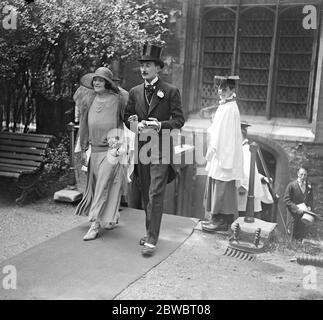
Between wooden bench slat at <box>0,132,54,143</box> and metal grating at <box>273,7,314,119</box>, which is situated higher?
metal grating at <box>273,7,314,119</box>

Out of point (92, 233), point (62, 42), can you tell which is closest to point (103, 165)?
point (92, 233)

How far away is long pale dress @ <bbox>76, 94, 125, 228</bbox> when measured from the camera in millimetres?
5395

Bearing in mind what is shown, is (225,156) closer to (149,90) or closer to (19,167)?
(149,90)

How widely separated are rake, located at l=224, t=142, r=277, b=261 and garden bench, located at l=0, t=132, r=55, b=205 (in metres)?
3.16

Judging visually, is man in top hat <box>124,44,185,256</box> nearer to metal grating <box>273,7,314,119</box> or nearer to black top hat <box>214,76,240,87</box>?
black top hat <box>214,76,240,87</box>

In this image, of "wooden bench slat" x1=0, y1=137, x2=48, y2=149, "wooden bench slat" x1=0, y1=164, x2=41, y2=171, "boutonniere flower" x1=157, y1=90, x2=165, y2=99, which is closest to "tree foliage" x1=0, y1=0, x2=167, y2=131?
"wooden bench slat" x1=0, y1=137, x2=48, y2=149

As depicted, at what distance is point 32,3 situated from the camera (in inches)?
309

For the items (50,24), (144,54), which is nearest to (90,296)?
(144,54)

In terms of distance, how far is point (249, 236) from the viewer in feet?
18.3

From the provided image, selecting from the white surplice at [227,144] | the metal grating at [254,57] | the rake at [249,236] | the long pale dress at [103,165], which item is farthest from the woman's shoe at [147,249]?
the metal grating at [254,57]

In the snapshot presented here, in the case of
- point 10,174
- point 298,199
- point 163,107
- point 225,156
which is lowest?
point 298,199

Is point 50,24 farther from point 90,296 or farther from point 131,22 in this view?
point 90,296

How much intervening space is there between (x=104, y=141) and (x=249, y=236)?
80.4 inches

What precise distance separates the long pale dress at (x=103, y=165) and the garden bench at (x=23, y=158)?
1.88m
